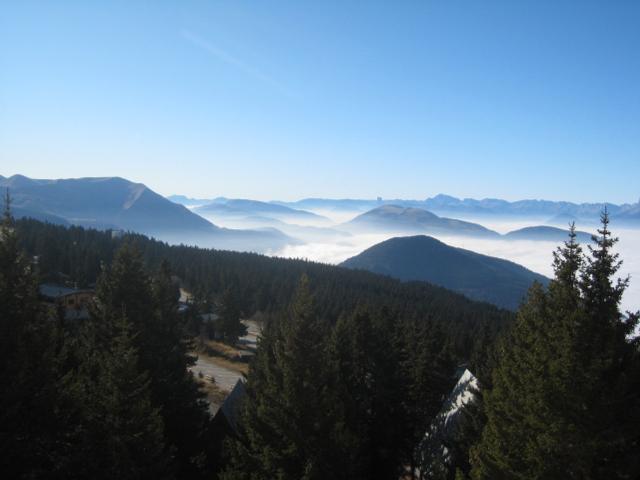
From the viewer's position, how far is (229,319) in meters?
69.9

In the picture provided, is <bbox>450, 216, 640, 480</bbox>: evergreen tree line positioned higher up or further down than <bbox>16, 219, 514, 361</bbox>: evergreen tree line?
higher up

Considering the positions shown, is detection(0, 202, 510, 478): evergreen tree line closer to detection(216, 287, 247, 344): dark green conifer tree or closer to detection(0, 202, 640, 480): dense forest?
detection(0, 202, 640, 480): dense forest

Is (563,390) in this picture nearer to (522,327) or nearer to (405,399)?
(522,327)

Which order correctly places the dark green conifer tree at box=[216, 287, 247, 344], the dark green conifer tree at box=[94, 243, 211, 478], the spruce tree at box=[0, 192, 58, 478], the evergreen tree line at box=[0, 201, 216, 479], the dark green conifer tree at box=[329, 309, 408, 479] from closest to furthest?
the spruce tree at box=[0, 192, 58, 478] → the evergreen tree line at box=[0, 201, 216, 479] → the dark green conifer tree at box=[94, 243, 211, 478] → the dark green conifer tree at box=[329, 309, 408, 479] → the dark green conifer tree at box=[216, 287, 247, 344]

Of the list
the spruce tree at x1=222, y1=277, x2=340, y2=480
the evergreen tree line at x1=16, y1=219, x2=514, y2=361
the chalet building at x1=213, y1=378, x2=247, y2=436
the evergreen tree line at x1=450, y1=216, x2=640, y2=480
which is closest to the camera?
the evergreen tree line at x1=450, y1=216, x2=640, y2=480

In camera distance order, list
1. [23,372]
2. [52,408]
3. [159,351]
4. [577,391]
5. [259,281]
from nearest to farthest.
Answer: [577,391] < [23,372] < [52,408] < [159,351] < [259,281]

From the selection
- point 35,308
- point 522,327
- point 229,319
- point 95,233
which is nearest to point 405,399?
point 522,327

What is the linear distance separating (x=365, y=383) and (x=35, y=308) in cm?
1932

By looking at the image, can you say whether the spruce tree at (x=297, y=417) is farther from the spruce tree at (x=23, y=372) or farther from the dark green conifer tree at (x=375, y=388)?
the dark green conifer tree at (x=375, y=388)

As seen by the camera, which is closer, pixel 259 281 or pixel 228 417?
pixel 228 417

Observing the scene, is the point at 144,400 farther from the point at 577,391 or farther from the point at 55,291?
the point at 55,291

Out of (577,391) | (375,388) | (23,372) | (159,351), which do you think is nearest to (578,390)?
(577,391)

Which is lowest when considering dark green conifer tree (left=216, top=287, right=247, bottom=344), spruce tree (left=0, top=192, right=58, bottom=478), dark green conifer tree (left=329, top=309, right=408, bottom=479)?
dark green conifer tree (left=216, top=287, right=247, bottom=344)

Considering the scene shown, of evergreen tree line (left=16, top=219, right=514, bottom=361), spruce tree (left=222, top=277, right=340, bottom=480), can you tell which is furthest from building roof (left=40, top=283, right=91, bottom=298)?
spruce tree (left=222, top=277, right=340, bottom=480)
